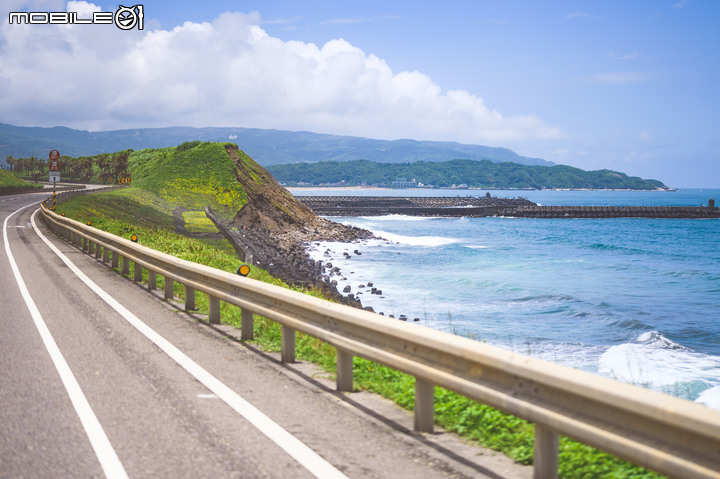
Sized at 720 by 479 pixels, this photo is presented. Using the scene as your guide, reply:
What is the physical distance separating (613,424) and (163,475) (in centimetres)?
288

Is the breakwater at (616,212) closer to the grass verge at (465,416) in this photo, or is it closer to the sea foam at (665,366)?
the sea foam at (665,366)

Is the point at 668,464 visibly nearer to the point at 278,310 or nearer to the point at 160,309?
the point at 278,310

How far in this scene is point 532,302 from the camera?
28.7 meters

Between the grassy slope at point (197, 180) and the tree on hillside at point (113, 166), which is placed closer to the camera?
the grassy slope at point (197, 180)

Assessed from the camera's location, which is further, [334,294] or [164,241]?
[334,294]

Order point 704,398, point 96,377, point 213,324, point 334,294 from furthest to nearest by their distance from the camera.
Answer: point 334,294 → point 704,398 → point 213,324 → point 96,377

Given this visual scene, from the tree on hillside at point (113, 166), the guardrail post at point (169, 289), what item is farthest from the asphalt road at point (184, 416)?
the tree on hillside at point (113, 166)

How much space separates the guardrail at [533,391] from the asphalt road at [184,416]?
490 millimetres

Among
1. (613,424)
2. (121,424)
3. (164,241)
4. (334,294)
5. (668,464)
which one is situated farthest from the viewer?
(334,294)

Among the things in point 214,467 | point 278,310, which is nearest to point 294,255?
point 278,310

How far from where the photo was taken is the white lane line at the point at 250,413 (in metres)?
4.76

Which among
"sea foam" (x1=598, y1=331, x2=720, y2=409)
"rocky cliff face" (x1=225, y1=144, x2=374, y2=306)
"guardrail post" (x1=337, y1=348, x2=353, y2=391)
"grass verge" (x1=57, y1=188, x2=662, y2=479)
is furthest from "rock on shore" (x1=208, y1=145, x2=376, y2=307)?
"guardrail post" (x1=337, y1=348, x2=353, y2=391)

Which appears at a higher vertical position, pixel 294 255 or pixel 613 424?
pixel 613 424

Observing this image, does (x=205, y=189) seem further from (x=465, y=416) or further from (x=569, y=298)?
(x=465, y=416)
